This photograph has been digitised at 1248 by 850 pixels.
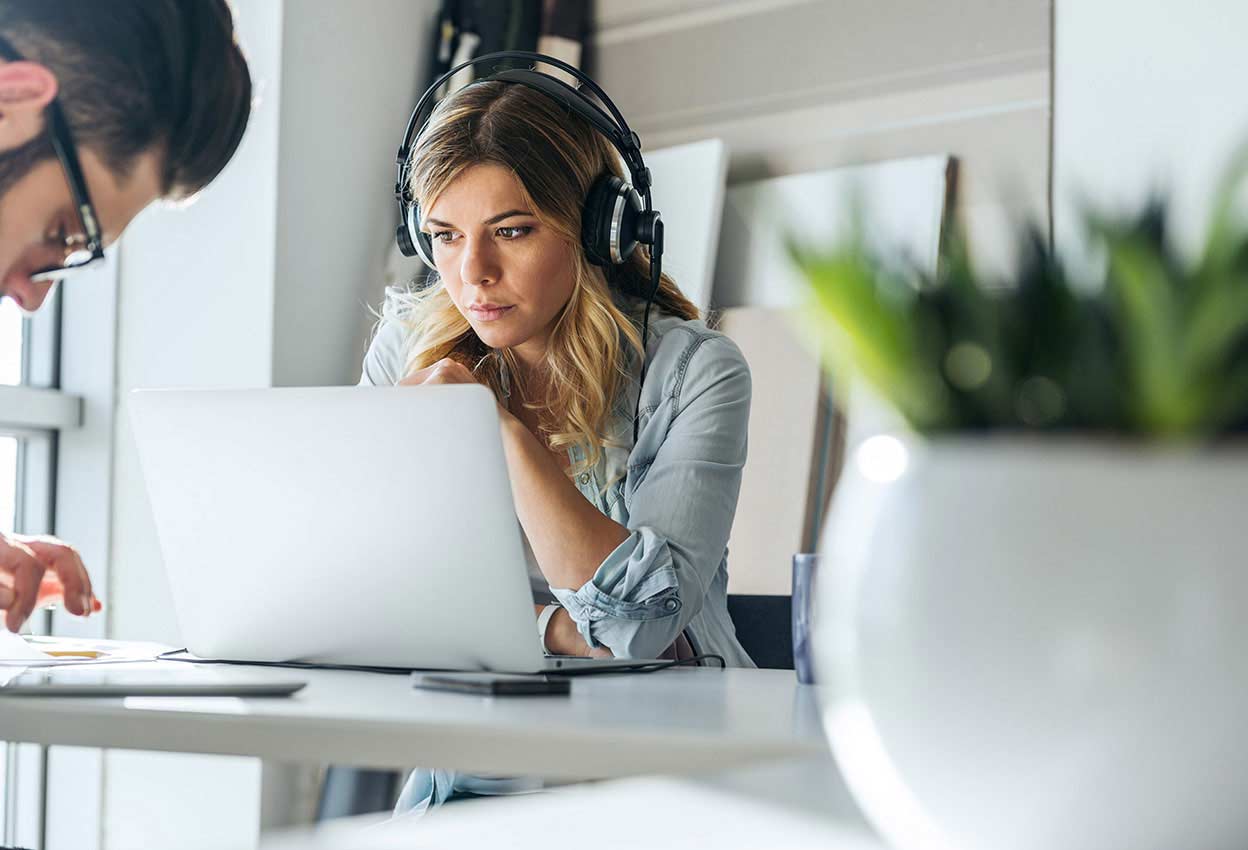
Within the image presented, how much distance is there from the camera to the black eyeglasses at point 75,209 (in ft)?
4.46

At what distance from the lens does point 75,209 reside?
1.39 meters

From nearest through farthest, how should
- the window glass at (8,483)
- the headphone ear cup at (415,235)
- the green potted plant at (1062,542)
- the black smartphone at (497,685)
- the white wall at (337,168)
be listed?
the green potted plant at (1062,542) → the black smartphone at (497,685) → the headphone ear cup at (415,235) → the window glass at (8,483) → the white wall at (337,168)

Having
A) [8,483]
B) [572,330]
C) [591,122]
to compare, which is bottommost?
[8,483]

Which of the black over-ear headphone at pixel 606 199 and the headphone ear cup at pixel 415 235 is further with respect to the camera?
the headphone ear cup at pixel 415 235

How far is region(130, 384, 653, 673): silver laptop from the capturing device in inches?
39.6

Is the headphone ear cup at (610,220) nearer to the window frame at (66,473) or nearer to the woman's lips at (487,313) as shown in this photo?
the woman's lips at (487,313)

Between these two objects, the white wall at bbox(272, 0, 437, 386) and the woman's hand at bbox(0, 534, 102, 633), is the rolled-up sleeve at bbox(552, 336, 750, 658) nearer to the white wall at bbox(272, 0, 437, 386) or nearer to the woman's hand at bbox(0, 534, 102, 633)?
the woman's hand at bbox(0, 534, 102, 633)

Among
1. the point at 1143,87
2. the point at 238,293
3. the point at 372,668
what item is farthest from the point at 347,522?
the point at 1143,87

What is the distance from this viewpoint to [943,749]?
0.39 meters

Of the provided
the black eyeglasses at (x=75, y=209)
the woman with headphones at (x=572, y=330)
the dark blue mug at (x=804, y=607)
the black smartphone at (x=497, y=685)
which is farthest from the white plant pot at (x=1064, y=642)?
the black eyeglasses at (x=75, y=209)

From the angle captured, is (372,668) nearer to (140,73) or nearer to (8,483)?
(140,73)

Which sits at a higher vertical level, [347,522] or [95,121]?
[95,121]

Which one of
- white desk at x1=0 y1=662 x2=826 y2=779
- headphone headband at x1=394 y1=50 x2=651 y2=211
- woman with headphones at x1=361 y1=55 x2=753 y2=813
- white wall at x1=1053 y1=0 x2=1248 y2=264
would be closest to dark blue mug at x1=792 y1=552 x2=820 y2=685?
white desk at x1=0 y1=662 x2=826 y2=779

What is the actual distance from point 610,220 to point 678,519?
0.45 m
